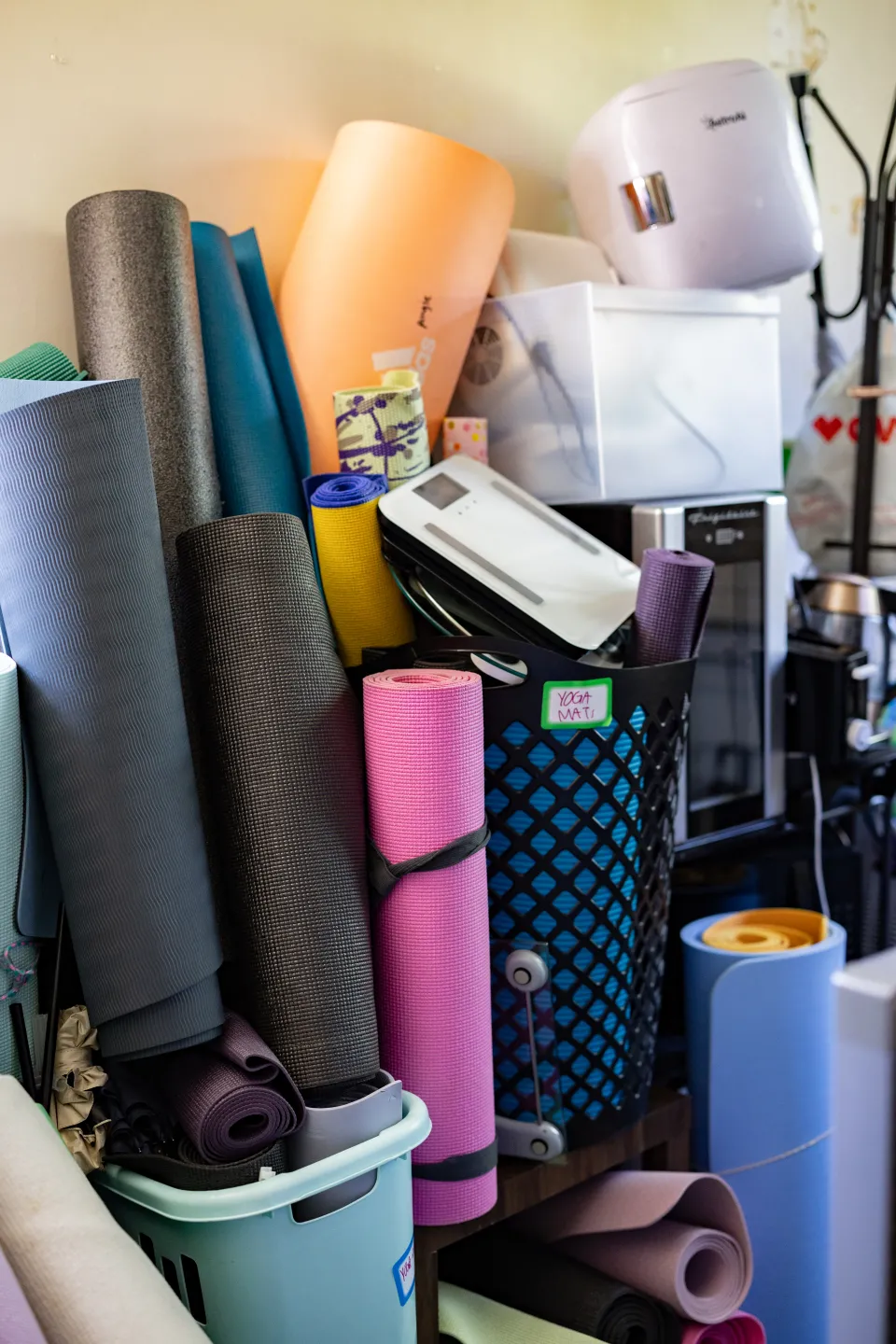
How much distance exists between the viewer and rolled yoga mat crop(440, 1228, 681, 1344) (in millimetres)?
917

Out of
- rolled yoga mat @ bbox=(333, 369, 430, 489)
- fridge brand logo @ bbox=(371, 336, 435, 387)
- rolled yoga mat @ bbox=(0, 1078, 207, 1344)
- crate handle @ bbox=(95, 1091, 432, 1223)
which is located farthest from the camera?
fridge brand logo @ bbox=(371, 336, 435, 387)

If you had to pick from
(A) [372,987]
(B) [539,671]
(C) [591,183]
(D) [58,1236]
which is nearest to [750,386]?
(C) [591,183]

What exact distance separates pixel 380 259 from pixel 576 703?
0.50 meters

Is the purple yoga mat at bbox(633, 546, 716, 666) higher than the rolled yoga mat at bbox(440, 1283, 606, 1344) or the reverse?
higher

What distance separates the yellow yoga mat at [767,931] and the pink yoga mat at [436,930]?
35 cm

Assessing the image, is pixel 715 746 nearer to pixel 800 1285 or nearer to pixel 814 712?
pixel 814 712

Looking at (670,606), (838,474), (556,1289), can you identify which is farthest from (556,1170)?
(838,474)

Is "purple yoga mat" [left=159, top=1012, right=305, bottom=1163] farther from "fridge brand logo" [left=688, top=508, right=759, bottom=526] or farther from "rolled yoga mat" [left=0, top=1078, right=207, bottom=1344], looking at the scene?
"fridge brand logo" [left=688, top=508, right=759, bottom=526]

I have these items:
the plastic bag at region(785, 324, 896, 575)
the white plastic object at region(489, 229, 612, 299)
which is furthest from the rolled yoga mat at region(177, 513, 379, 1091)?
the plastic bag at region(785, 324, 896, 575)

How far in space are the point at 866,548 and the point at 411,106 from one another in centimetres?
78

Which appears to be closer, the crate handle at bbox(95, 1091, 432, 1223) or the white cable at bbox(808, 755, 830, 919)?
the crate handle at bbox(95, 1091, 432, 1223)

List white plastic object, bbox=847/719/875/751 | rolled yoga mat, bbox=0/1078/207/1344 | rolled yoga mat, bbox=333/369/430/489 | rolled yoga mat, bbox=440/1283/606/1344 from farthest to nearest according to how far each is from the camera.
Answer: white plastic object, bbox=847/719/875/751 → rolled yoga mat, bbox=333/369/430/489 → rolled yoga mat, bbox=440/1283/606/1344 → rolled yoga mat, bbox=0/1078/207/1344

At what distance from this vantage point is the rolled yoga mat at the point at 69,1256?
534 mm

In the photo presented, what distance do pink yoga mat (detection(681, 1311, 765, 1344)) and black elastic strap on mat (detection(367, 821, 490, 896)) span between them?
47 centimetres
